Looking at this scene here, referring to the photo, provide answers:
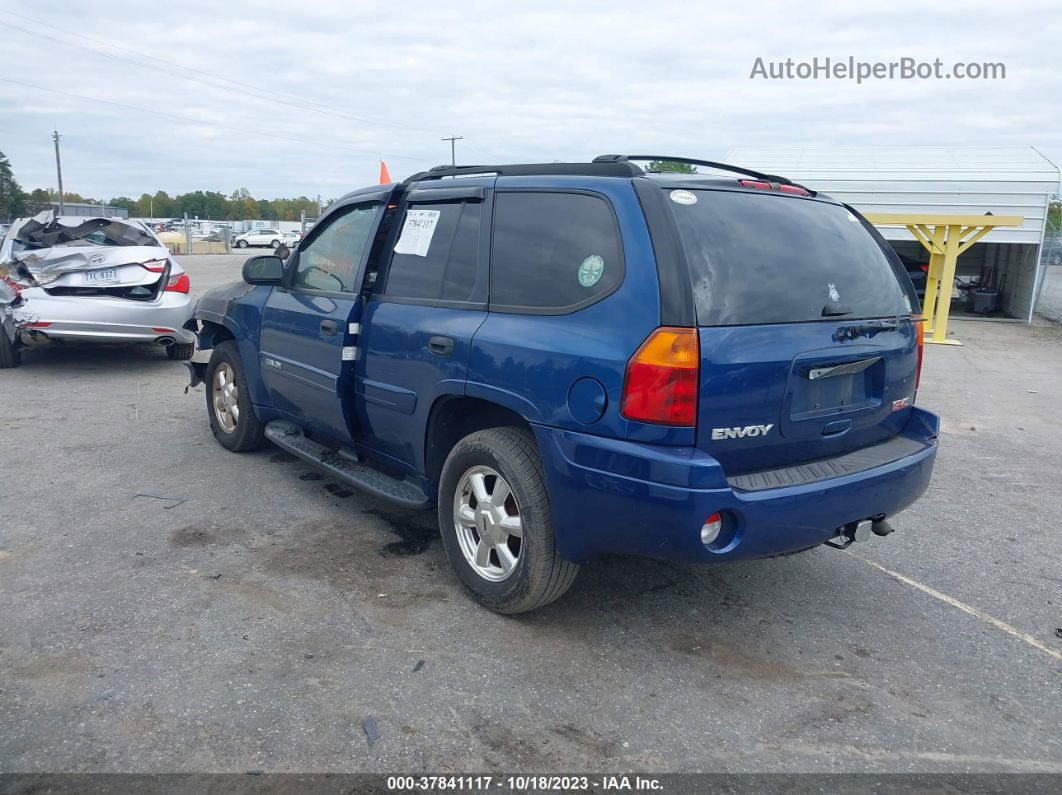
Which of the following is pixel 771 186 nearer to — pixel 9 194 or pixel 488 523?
pixel 488 523

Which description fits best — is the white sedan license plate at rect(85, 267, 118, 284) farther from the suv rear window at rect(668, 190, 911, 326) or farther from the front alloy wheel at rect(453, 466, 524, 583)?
the suv rear window at rect(668, 190, 911, 326)

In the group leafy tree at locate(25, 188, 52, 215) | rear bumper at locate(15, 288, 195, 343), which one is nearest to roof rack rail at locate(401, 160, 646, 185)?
rear bumper at locate(15, 288, 195, 343)

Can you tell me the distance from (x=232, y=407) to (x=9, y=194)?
7827cm

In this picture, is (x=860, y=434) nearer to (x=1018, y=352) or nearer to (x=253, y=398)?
(x=253, y=398)

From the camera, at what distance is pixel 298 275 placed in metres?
5.07

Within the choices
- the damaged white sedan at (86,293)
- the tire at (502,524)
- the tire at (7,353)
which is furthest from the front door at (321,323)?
the tire at (7,353)

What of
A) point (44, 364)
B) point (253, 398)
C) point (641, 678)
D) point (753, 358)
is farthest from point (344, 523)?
point (44, 364)

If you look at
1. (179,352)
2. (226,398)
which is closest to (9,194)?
(179,352)

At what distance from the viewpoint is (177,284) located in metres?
9.04

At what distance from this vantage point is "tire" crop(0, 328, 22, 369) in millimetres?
8797

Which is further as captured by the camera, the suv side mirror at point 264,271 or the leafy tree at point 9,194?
the leafy tree at point 9,194

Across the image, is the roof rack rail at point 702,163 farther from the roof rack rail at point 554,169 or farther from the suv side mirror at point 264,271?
the suv side mirror at point 264,271

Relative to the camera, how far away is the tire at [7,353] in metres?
8.80

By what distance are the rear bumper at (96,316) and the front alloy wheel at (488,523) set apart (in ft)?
18.5
